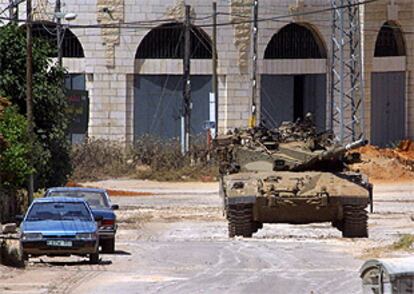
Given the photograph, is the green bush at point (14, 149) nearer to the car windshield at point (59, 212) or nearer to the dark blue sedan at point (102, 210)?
the dark blue sedan at point (102, 210)

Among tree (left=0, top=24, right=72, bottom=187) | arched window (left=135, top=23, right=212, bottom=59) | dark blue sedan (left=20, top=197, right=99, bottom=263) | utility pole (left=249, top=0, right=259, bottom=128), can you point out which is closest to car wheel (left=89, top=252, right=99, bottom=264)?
dark blue sedan (left=20, top=197, right=99, bottom=263)

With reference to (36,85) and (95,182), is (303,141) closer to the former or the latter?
(36,85)

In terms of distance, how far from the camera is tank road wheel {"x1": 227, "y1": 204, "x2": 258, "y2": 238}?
3288 cm

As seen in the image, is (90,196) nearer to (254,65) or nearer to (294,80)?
(254,65)

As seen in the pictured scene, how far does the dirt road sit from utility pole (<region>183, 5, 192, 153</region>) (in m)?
19.0

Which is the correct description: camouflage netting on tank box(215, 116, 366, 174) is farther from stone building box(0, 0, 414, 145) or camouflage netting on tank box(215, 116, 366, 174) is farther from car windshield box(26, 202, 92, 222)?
stone building box(0, 0, 414, 145)

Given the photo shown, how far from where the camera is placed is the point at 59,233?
2541 centimetres

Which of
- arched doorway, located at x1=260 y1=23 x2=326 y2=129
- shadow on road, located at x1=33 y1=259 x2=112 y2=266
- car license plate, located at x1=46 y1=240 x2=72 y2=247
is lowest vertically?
shadow on road, located at x1=33 y1=259 x2=112 y2=266

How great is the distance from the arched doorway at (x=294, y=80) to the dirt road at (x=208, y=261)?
72.3ft

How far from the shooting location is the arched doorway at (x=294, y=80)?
215ft

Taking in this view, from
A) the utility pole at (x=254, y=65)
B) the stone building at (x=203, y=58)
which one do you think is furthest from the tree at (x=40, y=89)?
the stone building at (x=203, y=58)

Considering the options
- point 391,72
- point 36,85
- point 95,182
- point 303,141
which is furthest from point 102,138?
point 303,141

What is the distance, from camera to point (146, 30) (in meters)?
63.8

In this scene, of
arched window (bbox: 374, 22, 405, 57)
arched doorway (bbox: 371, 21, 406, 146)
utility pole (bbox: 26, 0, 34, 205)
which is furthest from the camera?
arched doorway (bbox: 371, 21, 406, 146)
